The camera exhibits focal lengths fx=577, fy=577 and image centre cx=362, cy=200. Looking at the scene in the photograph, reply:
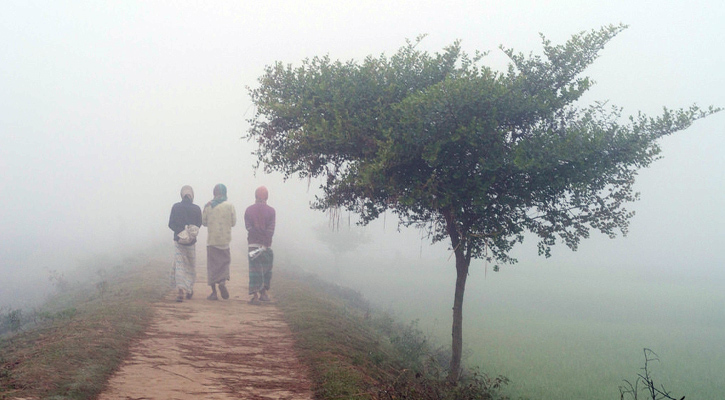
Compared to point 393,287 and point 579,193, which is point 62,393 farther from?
point 393,287

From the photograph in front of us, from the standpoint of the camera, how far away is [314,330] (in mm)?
11461

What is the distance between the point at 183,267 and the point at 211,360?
6036mm

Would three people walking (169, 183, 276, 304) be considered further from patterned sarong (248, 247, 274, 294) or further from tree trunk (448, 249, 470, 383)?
tree trunk (448, 249, 470, 383)

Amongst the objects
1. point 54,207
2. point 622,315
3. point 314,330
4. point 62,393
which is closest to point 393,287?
point 622,315

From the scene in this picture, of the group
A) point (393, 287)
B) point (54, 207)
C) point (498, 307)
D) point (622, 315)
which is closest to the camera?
point (622, 315)

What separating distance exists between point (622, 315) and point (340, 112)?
1398 inches

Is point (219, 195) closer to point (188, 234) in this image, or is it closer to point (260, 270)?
point (188, 234)

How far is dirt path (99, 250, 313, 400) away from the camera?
7004mm

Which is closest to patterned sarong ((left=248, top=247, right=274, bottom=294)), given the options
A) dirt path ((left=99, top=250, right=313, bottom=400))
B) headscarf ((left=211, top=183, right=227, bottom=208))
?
headscarf ((left=211, top=183, right=227, bottom=208))

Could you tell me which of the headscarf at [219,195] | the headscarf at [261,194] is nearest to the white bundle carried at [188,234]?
the headscarf at [219,195]

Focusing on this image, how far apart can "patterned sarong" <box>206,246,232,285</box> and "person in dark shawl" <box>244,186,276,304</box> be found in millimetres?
667

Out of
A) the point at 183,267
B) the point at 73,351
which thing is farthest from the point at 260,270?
the point at 73,351

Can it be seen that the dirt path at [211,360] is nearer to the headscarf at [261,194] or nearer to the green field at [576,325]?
the headscarf at [261,194]

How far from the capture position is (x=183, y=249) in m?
14.1
